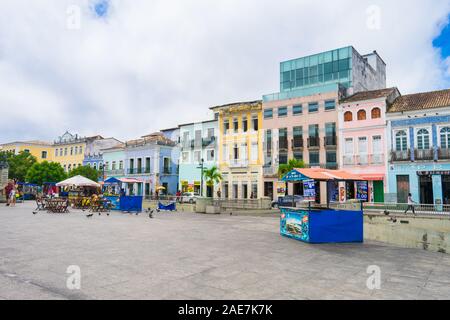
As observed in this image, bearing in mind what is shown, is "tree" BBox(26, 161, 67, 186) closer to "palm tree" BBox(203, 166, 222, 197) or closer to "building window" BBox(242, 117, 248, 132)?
"palm tree" BBox(203, 166, 222, 197)

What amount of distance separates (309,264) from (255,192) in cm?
3187

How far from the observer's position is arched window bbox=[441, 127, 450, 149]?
1062 inches

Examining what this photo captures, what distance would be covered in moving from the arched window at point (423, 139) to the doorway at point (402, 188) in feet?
9.71

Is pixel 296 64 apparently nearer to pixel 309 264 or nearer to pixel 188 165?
pixel 188 165

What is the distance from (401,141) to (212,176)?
20007 mm

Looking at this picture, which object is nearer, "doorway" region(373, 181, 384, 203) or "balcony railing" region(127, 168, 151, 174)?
"doorway" region(373, 181, 384, 203)

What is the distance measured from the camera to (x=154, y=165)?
47094 millimetres

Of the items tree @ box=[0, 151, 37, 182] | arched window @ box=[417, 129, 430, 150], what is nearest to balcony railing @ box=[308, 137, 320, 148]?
arched window @ box=[417, 129, 430, 150]

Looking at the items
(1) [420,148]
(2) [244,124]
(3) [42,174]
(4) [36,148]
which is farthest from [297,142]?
(4) [36,148]

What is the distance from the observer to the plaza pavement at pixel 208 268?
16.5ft

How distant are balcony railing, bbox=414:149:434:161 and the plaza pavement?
2157 centimetres

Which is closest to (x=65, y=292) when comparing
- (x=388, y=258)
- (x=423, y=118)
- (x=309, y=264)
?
(x=309, y=264)

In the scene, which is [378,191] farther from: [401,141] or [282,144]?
[282,144]

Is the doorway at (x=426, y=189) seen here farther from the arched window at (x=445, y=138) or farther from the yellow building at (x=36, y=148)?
the yellow building at (x=36, y=148)
